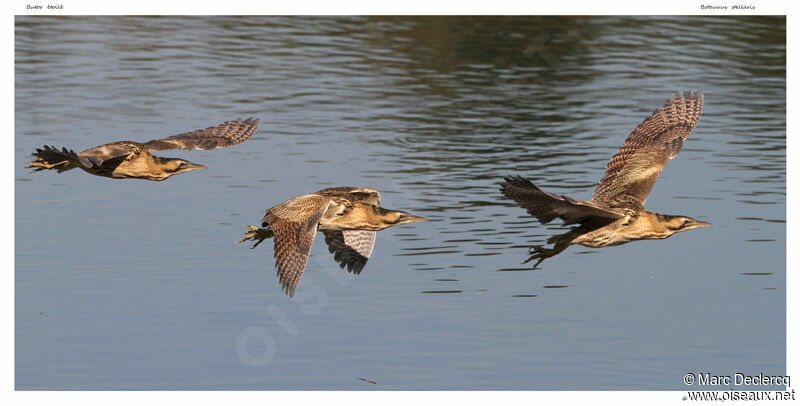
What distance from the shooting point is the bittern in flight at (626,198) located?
509 inches

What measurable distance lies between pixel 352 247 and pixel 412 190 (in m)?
5.26

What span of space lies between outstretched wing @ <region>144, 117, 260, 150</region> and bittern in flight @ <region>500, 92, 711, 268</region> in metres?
4.00

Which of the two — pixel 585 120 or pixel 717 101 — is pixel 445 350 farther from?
pixel 717 101

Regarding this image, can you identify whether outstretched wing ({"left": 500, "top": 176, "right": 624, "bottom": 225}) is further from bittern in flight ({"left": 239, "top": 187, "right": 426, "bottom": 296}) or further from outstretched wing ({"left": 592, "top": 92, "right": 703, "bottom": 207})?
bittern in flight ({"left": 239, "top": 187, "right": 426, "bottom": 296})

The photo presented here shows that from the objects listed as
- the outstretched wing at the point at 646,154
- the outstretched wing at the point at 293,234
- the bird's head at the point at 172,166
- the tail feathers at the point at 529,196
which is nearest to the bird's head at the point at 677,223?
the outstretched wing at the point at 646,154

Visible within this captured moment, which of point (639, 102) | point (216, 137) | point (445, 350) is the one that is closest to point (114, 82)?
point (639, 102)

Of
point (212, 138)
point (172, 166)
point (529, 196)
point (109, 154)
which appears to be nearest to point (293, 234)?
point (529, 196)

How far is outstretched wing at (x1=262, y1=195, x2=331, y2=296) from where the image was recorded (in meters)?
13.5

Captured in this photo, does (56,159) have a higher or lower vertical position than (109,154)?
lower

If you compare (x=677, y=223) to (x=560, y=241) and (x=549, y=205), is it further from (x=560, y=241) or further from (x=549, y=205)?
(x=549, y=205)

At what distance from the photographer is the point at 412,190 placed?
20.8 m

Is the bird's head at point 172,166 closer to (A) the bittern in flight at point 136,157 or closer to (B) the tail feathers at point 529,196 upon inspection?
(A) the bittern in flight at point 136,157

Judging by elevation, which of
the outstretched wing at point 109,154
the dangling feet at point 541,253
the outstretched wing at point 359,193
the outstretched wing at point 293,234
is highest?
the outstretched wing at point 109,154

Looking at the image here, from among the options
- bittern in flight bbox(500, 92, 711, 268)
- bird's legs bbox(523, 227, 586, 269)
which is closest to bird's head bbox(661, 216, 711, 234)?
bittern in flight bbox(500, 92, 711, 268)
